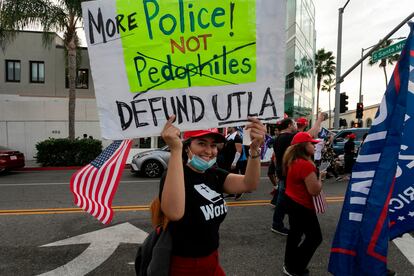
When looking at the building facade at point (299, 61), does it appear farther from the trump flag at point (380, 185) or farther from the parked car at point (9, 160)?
the trump flag at point (380, 185)

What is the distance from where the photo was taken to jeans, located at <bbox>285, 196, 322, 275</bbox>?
11.6 ft

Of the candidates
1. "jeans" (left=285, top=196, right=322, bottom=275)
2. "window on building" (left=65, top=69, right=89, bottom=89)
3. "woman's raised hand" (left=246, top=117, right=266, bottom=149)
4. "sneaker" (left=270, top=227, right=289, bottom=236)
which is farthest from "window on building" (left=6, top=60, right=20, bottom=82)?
"woman's raised hand" (left=246, top=117, right=266, bottom=149)

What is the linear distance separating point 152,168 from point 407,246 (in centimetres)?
825

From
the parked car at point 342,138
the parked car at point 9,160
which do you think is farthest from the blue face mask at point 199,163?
the parked car at point 342,138

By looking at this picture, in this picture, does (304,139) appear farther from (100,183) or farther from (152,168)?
(152,168)

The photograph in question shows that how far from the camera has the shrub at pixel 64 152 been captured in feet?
51.1

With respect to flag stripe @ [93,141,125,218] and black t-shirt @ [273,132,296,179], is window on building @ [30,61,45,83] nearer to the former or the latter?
black t-shirt @ [273,132,296,179]

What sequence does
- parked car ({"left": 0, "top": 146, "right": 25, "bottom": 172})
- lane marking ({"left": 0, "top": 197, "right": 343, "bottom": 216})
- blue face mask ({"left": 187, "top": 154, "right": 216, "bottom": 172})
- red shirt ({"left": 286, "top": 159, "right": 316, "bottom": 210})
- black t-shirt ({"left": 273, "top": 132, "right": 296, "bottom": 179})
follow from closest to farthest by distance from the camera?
blue face mask ({"left": 187, "top": 154, "right": 216, "bottom": 172}), red shirt ({"left": 286, "top": 159, "right": 316, "bottom": 210}), black t-shirt ({"left": 273, "top": 132, "right": 296, "bottom": 179}), lane marking ({"left": 0, "top": 197, "right": 343, "bottom": 216}), parked car ({"left": 0, "top": 146, "right": 25, "bottom": 172})

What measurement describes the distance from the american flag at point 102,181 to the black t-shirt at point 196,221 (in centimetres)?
50

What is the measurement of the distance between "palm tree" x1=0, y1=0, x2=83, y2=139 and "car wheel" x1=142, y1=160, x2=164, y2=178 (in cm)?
634

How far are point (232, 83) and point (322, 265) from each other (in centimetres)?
269

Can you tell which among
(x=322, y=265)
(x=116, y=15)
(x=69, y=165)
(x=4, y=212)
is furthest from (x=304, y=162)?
(x=69, y=165)

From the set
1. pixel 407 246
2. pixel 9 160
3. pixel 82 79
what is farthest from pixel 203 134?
pixel 82 79

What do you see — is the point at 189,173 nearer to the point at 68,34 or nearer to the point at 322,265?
the point at 322,265
